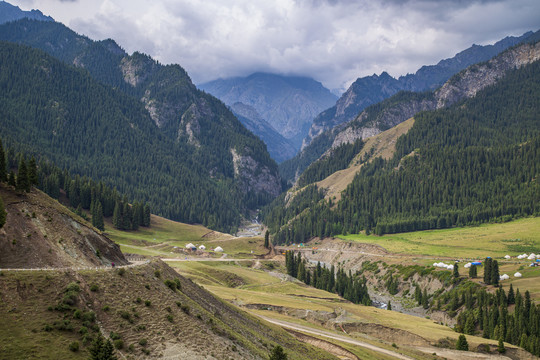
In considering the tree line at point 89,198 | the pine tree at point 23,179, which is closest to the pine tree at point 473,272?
the tree line at point 89,198

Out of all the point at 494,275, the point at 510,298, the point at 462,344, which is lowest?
the point at 462,344

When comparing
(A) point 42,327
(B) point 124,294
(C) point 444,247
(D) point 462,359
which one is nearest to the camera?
(A) point 42,327

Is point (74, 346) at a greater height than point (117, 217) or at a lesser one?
lesser

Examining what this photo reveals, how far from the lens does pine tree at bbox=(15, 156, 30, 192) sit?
57906 mm

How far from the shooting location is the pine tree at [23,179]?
5791 centimetres

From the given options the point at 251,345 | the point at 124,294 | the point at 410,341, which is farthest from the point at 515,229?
the point at 124,294

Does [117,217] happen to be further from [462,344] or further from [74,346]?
[74,346]

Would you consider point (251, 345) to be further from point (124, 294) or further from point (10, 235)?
point (10, 235)

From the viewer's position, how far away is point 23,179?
59.1m

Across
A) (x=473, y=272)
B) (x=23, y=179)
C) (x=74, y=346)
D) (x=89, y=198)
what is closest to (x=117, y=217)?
(x=89, y=198)

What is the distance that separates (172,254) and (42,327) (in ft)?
394

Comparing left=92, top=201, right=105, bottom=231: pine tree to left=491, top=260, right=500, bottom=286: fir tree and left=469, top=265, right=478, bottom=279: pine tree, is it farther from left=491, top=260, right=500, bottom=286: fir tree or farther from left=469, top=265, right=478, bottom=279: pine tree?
left=491, top=260, right=500, bottom=286: fir tree

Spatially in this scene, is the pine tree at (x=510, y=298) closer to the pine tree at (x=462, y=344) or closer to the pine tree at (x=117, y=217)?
the pine tree at (x=462, y=344)

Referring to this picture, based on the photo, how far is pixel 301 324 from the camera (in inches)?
3248
